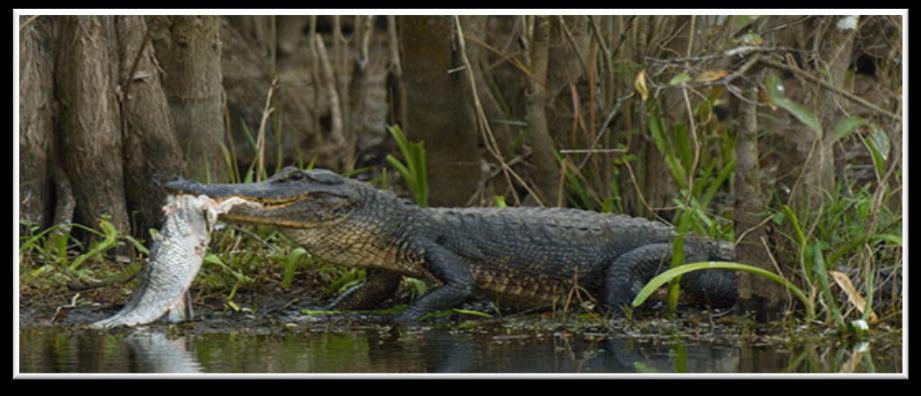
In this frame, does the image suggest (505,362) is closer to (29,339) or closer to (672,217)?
(29,339)

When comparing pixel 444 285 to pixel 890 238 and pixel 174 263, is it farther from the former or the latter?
pixel 890 238

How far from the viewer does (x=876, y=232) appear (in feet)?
23.6

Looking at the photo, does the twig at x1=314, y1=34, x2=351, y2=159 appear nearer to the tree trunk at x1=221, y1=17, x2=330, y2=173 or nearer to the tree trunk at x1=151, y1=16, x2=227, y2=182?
the tree trunk at x1=221, y1=17, x2=330, y2=173

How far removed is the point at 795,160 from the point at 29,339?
330 centimetres

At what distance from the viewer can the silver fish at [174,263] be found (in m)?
7.20

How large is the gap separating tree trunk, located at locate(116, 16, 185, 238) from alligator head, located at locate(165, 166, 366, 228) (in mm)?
1392

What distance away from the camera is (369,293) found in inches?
308

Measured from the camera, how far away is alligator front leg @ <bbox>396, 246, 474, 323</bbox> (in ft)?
24.7

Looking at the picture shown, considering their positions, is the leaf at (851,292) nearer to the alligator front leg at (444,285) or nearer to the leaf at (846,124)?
the leaf at (846,124)

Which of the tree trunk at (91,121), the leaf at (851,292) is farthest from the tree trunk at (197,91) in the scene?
the leaf at (851,292)

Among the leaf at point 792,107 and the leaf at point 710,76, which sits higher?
the leaf at point 710,76

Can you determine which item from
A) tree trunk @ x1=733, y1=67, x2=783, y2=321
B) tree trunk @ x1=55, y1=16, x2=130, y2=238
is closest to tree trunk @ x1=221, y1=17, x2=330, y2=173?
tree trunk @ x1=55, y1=16, x2=130, y2=238

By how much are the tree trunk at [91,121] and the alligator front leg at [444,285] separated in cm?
195

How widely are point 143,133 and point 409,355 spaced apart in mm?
2866
